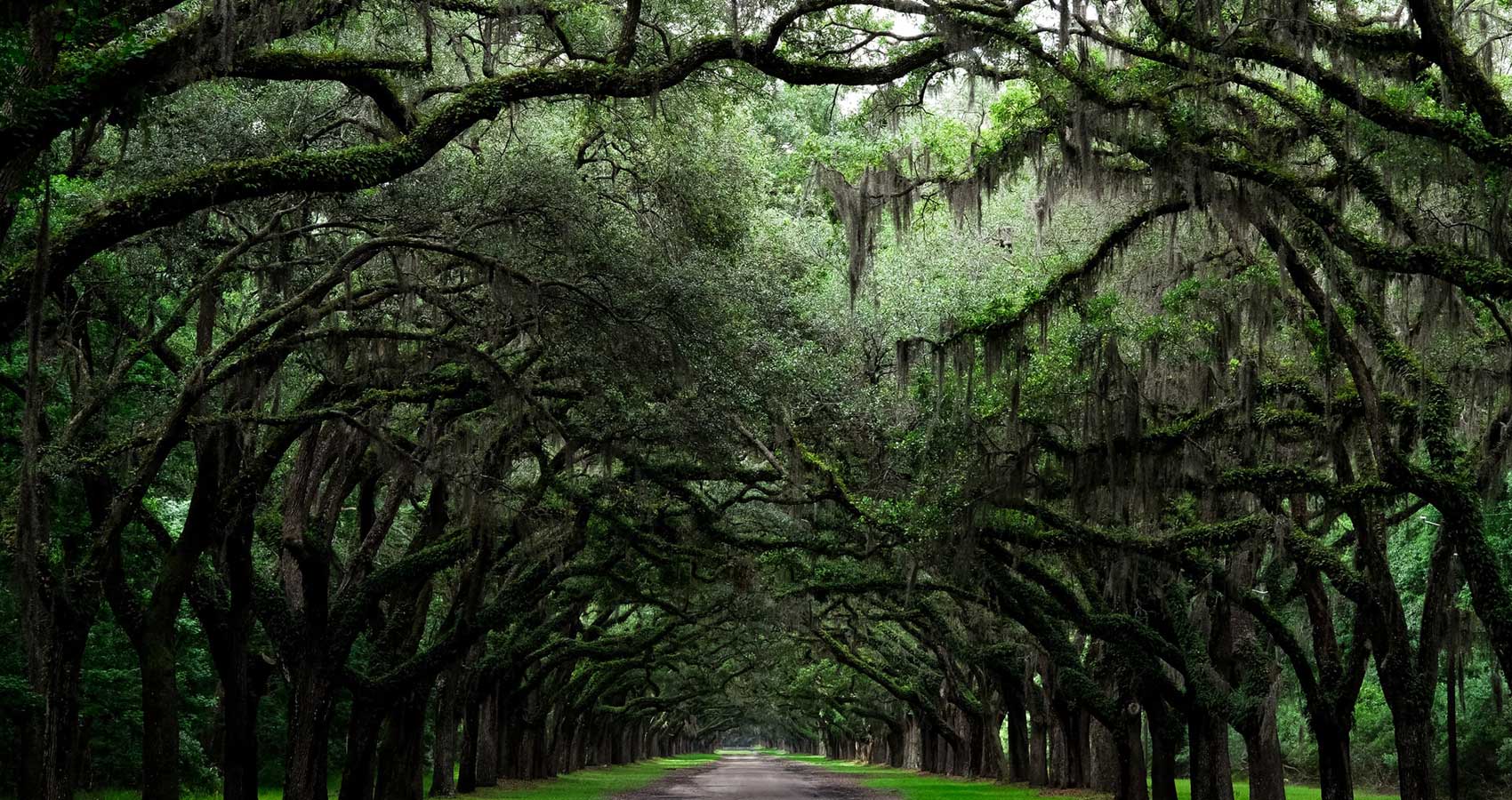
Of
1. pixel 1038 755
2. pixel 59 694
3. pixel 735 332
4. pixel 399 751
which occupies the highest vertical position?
pixel 735 332

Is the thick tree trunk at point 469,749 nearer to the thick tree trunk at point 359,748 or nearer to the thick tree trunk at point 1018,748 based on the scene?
the thick tree trunk at point 359,748

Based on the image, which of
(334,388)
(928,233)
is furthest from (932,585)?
(334,388)

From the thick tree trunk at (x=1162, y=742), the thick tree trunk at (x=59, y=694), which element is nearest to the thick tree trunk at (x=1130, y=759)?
the thick tree trunk at (x=1162, y=742)

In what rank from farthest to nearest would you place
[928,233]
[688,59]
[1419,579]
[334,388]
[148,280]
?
[1419,579]
[928,233]
[334,388]
[148,280]
[688,59]

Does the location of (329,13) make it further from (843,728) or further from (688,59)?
(843,728)

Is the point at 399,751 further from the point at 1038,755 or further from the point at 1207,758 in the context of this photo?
the point at 1038,755

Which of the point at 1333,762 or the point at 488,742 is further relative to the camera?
the point at 488,742

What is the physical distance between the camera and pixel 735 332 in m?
16.8

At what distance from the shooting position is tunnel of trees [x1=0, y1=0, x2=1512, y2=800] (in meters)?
10.6

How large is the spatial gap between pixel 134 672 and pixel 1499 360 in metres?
22.9

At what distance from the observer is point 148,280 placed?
14.7 metres

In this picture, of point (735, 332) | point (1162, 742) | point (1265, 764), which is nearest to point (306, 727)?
point (735, 332)

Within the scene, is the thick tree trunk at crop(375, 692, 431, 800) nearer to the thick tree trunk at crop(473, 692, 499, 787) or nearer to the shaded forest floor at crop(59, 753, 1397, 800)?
the shaded forest floor at crop(59, 753, 1397, 800)

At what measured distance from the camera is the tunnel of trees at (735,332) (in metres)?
10.6
